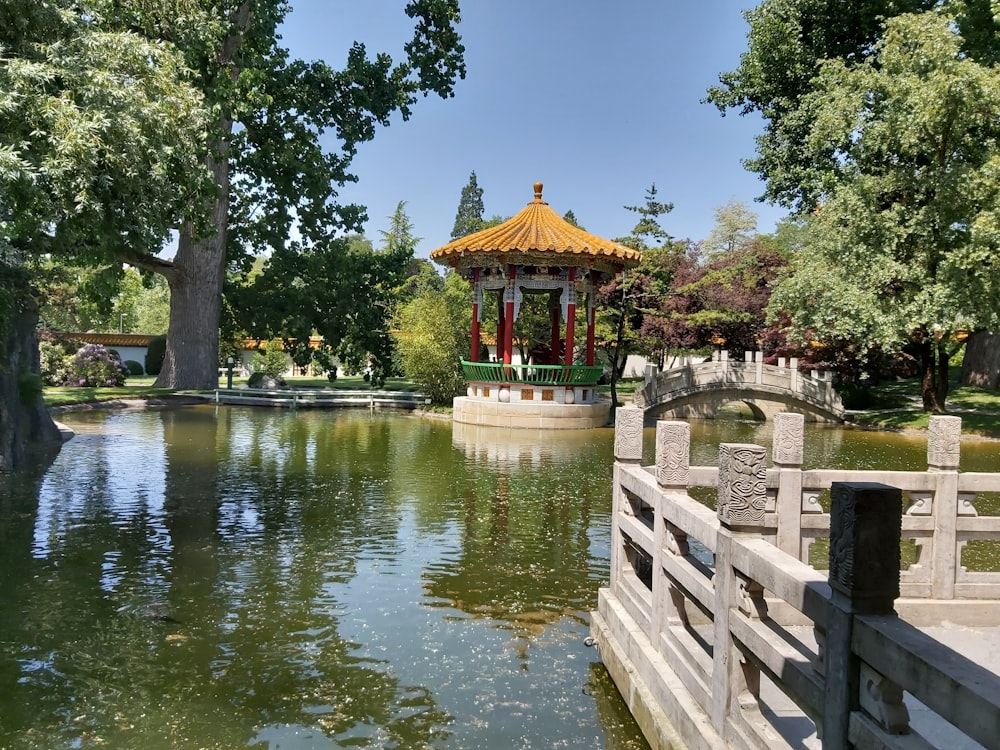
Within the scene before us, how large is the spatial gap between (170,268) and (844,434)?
64.5 ft

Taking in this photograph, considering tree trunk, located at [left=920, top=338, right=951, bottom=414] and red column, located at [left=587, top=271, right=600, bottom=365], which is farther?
red column, located at [left=587, top=271, right=600, bottom=365]

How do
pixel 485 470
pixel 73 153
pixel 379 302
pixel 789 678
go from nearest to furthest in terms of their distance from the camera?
pixel 789 678, pixel 73 153, pixel 485 470, pixel 379 302

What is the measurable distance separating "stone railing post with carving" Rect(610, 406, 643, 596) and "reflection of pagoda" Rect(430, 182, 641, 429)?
46.0 feet

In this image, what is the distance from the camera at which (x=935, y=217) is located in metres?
16.5

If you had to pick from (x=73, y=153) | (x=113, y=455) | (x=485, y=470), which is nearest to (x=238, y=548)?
(x=73, y=153)

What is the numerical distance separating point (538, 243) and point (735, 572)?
56.5 ft

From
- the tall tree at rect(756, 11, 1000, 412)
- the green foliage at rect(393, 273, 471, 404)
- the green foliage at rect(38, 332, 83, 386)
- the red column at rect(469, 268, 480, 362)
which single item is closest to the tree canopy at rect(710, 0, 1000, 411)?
the tall tree at rect(756, 11, 1000, 412)

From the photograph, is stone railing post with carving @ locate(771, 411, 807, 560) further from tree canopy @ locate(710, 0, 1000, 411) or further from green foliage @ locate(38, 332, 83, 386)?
green foliage @ locate(38, 332, 83, 386)

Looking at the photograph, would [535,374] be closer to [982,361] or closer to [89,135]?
[89,135]

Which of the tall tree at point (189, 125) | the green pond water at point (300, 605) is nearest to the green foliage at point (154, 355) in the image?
the tall tree at point (189, 125)

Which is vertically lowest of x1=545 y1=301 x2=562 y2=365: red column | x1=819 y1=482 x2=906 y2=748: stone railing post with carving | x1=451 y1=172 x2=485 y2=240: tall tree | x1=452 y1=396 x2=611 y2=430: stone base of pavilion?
x1=452 y1=396 x2=611 y2=430: stone base of pavilion

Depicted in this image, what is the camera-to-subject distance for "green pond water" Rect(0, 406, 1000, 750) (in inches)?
175

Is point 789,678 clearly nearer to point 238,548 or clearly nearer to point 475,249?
point 238,548

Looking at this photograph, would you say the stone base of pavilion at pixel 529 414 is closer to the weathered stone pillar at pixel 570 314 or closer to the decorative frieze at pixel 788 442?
the weathered stone pillar at pixel 570 314
